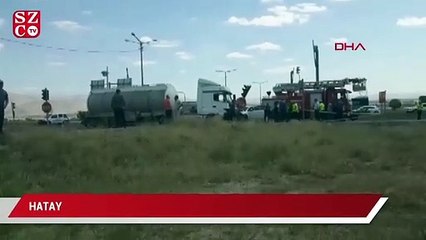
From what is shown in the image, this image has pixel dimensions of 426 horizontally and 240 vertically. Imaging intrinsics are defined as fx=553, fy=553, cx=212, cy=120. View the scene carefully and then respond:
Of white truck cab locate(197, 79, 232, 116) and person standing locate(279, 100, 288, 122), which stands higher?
white truck cab locate(197, 79, 232, 116)

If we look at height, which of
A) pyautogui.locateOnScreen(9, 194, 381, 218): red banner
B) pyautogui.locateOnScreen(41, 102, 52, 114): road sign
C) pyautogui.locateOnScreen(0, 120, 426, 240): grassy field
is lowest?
pyautogui.locateOnScreen(9, 194, 381, 218): red banner

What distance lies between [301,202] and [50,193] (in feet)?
5.62

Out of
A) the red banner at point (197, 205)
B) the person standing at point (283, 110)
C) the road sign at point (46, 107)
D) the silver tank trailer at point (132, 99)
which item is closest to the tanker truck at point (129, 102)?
the silver tank trailer at point (132, 99)

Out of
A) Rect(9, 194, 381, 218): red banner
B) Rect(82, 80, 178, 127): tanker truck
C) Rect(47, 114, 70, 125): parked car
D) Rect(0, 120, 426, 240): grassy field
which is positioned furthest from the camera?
Rect(47, 114, 70, 125): parked car

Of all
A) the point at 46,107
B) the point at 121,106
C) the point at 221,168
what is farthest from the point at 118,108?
the point at 46,107

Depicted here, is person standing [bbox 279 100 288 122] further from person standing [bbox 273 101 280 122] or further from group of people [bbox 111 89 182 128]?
group of people [bbox 111 89 182 128]

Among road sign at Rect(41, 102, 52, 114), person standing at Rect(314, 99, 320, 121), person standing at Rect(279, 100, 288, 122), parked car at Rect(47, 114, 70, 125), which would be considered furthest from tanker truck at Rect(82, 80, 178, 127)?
person standing at Rect(314, 99, 320, 121)

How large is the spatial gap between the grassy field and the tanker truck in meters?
0.21

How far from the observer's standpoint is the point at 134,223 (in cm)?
367

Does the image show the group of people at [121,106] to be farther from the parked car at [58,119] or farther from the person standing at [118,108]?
the parked car at [58,119]

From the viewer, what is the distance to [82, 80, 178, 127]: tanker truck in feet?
13.6

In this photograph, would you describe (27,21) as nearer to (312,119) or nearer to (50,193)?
(50,193)

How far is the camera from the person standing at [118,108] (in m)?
4.84

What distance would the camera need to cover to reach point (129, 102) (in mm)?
5137
